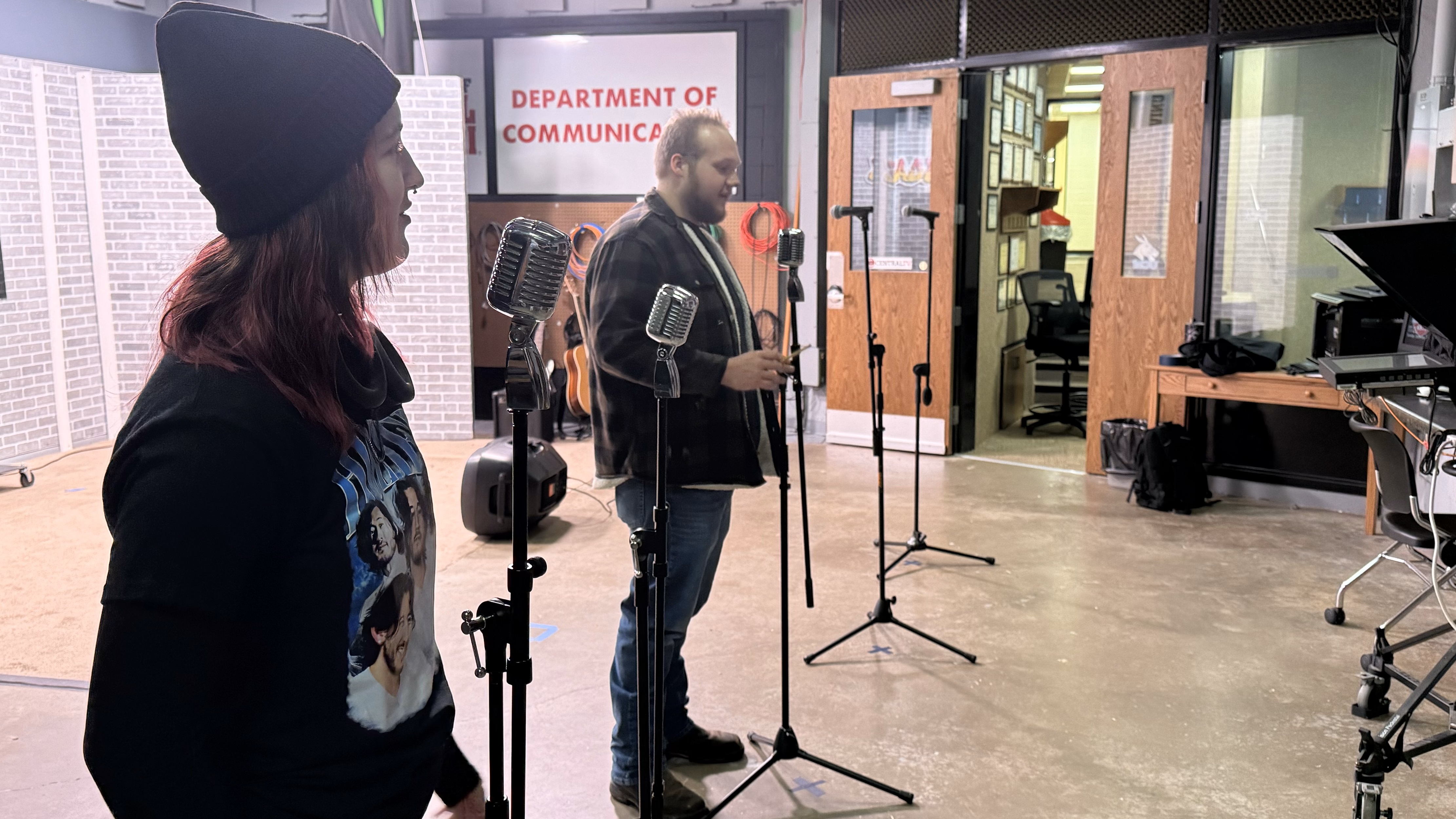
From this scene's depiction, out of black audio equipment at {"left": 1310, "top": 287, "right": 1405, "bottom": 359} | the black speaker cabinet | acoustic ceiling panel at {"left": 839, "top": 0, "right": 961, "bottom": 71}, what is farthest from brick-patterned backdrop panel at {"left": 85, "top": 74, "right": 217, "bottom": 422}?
black audio equipment at {"left": 1310, "top": 287, "right": 1405, "bottom": 359}

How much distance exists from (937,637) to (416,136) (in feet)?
16.2

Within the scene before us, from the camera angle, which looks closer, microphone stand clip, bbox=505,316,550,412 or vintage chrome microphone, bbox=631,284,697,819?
microphone stand clip, bbox=505,316,550,412

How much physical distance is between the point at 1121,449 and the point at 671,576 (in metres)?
4.02

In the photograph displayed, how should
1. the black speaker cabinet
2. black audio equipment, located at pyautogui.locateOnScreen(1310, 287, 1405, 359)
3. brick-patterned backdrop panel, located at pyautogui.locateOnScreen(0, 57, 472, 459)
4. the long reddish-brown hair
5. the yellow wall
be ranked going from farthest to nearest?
the yellow wall, brick-patterned backdrop panel, located at pyautogui.locateOnScreen(0, 57, 472, 459), the black speaker cabinet, black audio equipment, located at pyautogui.locateOnScreen(1310, 287, 1405, 359), the long reddish-brown hair

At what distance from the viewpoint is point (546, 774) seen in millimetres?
2955

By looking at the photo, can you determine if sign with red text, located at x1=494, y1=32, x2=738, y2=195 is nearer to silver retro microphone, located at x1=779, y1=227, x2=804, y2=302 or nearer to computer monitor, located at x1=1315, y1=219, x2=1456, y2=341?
silver retro microphone, located at x1=779, y1=227, x2=804, y2=302

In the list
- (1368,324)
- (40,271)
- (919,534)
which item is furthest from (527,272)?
(40,271)

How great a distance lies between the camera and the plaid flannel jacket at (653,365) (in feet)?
8.33

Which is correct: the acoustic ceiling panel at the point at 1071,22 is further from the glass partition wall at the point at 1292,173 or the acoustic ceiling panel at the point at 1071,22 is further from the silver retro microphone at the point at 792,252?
the silver retro microphone at the point at 792,252

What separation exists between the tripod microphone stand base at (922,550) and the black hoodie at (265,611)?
11.9 ft

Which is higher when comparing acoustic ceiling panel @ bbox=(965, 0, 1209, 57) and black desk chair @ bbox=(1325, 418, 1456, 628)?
acoustic ceiling panel @ bbox=(965, 0, 1209, 57)

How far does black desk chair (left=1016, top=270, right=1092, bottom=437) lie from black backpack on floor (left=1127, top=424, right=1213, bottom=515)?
198 cm

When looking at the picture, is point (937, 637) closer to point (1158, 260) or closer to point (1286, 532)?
point (1286, 532)

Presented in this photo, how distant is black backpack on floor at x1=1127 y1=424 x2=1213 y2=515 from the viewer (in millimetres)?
5570
